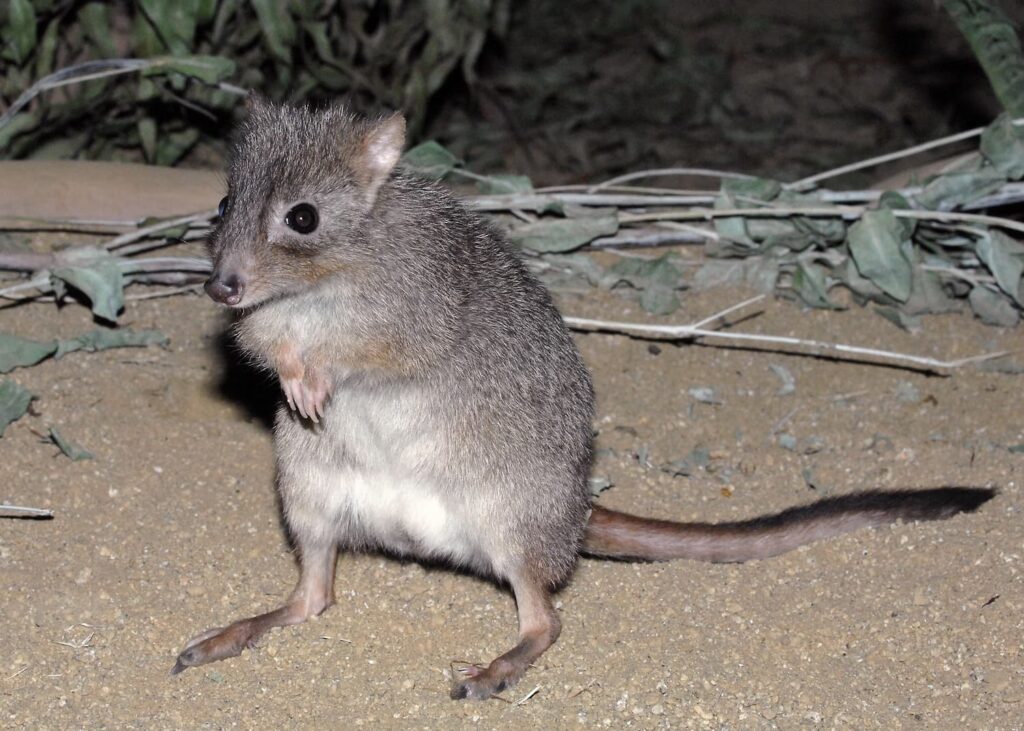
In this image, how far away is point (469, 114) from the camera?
34.3ft

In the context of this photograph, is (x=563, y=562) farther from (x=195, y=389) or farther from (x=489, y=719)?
(x=195, y=389)

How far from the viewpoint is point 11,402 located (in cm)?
539

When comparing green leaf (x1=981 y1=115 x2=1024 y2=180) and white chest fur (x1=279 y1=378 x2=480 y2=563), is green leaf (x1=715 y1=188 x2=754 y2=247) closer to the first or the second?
green leaf (x1=981 y1=115 x2=1024 y2=180)

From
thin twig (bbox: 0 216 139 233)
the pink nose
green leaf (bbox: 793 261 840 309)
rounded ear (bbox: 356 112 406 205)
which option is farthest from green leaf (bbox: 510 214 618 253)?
the pink nose

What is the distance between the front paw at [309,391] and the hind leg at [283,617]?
57cm

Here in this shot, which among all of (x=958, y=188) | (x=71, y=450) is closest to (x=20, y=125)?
(x=71, y=450)

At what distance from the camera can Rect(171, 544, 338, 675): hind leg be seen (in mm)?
4281

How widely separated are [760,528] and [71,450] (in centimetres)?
Result: 268

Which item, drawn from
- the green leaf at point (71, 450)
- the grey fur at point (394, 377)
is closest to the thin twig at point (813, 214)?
the grey fur at point (394, 377)

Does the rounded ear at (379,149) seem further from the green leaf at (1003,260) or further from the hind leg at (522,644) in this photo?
the green leaf at (1003,260)

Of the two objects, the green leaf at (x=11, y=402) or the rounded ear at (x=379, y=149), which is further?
the green leaf at (x=11, y=402)

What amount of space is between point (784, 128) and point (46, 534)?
24.4ft

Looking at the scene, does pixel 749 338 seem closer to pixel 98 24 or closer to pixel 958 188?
pixel 958 188

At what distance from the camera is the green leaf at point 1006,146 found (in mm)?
6309
